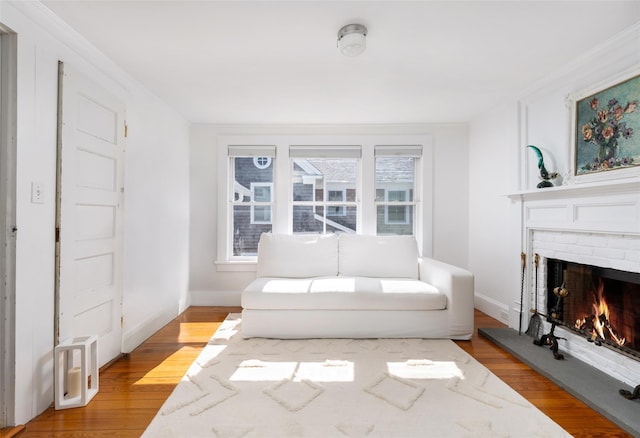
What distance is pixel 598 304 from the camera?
2.41 m

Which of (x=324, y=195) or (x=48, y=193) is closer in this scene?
(x=48, y=193)

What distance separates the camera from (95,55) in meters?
2.38

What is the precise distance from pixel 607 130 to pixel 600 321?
1.30m

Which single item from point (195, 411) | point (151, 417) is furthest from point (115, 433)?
point (195, 411)

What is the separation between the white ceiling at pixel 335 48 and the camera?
6.21 ft

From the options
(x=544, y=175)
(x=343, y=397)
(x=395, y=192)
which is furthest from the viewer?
(x=395, y=192)

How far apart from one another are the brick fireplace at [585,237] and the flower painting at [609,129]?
0.69 ft

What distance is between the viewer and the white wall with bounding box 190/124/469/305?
421cm

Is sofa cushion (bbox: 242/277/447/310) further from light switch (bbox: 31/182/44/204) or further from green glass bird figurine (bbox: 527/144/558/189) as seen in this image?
light switch (bbox: 31/182/44/204)

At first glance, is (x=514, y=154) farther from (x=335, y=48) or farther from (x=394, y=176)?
(x=335, y=48)

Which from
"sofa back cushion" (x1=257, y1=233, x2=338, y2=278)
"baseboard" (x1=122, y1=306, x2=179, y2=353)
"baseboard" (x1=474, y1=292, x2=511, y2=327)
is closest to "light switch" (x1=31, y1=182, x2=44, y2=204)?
"baseboard" (x1=122, y1=306, x2=179, y2=353)

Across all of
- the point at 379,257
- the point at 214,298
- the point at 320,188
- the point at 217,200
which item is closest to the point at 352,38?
the point at 379,257

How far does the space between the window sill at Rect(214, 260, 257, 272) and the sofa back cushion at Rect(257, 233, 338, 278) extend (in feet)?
1.72

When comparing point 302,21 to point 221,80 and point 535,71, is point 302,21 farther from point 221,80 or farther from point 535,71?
point 535,71
